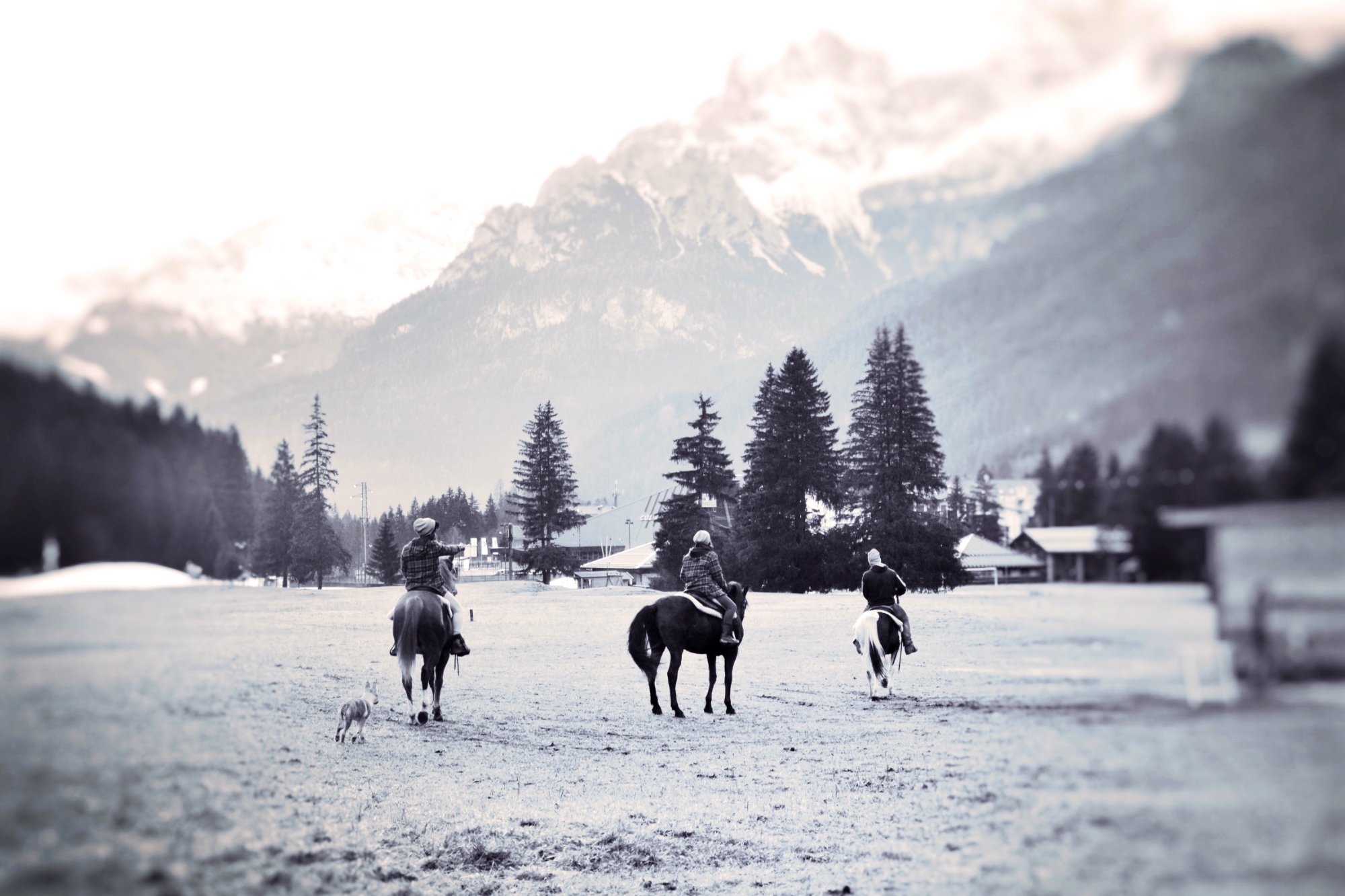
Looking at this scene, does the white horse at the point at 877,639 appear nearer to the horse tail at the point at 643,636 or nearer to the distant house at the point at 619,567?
the horse tail at the point at 643,636

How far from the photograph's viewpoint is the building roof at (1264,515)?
3.80 feet

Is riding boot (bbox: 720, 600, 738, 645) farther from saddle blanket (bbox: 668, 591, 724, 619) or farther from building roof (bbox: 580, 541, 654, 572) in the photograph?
building roof (bbox: 580, 541, 654, 572)

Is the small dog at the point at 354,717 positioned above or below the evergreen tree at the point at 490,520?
below

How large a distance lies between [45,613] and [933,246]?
281 cm

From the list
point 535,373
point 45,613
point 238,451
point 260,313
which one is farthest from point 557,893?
point 535,373

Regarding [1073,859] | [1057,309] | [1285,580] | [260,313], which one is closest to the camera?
[1285,580]

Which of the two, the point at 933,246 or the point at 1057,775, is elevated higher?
the point at 933,246

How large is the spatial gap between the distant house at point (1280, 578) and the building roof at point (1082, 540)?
124 millimetres

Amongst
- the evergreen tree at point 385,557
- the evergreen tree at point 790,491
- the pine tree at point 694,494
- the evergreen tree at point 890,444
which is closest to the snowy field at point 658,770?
the evergreen tree at point 385,557

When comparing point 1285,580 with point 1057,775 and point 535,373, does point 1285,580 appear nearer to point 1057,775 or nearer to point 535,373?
point 1057,775

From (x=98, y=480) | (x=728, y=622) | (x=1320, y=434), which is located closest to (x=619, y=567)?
(x=728, y=622)

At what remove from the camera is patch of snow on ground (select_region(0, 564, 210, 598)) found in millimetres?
2129

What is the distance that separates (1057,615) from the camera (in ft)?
6.10

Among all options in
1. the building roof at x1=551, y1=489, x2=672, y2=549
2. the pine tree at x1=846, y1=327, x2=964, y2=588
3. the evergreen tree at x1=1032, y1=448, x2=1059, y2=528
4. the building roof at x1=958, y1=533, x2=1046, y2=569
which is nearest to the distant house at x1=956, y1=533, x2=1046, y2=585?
the building roof at x1=958, y1=533, x2=1046, y2=569
